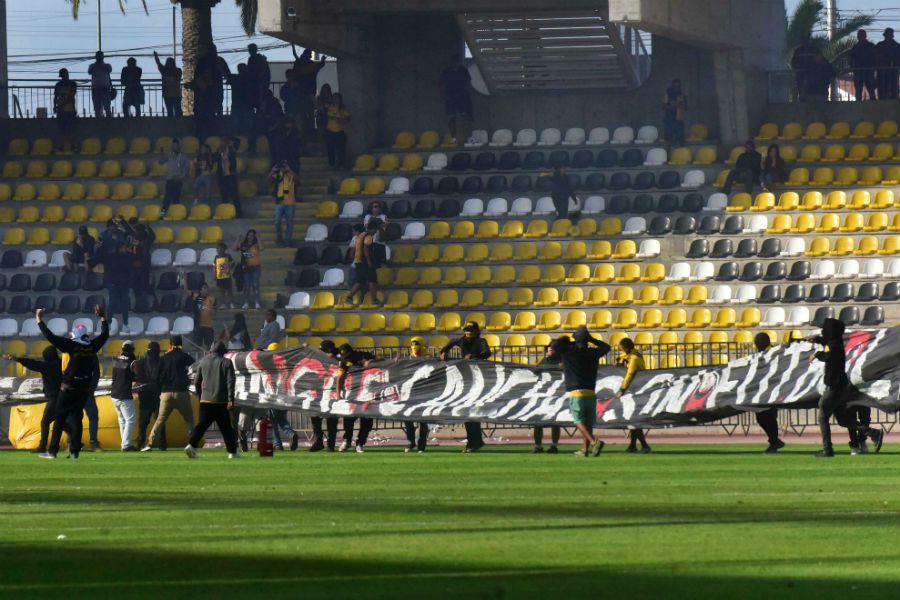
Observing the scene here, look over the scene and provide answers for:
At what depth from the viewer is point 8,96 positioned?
50.4 m

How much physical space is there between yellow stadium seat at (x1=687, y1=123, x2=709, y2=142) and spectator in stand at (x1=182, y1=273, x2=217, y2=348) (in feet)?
43.0

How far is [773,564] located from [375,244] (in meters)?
28.8

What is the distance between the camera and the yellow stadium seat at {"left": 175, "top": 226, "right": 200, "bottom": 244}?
42.1 meters

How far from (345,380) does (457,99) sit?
57.6ft

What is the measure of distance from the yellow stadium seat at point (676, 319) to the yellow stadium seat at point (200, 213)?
1215 centimetres

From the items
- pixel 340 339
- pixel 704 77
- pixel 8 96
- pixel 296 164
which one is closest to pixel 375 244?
pixel 340 339

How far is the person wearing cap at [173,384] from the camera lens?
27.6m

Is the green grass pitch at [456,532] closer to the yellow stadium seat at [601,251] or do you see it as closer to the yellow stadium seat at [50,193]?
the yellow stadium seat at [601,251]

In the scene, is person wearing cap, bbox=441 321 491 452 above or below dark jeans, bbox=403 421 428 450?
above

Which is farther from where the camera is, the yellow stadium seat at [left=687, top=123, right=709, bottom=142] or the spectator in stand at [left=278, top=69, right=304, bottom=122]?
the spectator in stand at [left=278, top=69, right=304, bottom=122]

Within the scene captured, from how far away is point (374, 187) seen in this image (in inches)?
1706

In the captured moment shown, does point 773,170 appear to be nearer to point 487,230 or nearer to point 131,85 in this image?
point 487,230

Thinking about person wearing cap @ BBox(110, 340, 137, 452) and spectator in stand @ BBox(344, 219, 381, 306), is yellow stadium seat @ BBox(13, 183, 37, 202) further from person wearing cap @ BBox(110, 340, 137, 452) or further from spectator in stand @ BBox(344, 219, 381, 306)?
person wearing cap @ BBox(110, 340, 137, 452)

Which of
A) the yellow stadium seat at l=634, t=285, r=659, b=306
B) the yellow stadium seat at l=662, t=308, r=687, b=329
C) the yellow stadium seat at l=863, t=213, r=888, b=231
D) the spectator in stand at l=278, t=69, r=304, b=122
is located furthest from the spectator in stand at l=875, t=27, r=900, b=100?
the spectator in stand at l=278, t=69, r=304, b=122
